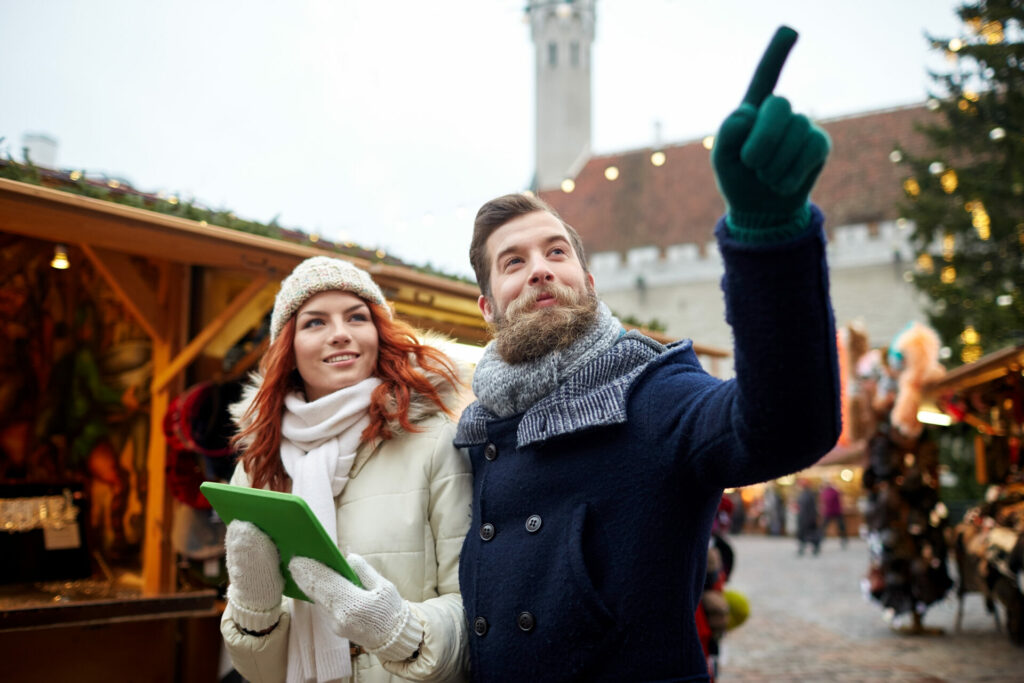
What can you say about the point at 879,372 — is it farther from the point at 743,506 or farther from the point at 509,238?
the point at 743,506

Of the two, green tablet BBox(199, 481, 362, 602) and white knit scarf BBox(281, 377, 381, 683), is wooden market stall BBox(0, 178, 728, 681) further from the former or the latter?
green tablet BBox(199, 481, 362, 602)

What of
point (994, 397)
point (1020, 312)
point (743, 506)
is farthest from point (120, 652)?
point (743, 506)

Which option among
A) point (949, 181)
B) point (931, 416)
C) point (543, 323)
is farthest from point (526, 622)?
A: point (949, 181)

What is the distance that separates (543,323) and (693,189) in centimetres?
3151

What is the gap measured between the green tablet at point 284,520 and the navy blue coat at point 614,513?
34cm

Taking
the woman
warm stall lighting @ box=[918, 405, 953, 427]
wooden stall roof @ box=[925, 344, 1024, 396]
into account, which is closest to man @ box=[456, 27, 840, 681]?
the woman

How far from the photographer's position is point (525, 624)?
181cm

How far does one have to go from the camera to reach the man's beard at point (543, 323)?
1929 mm

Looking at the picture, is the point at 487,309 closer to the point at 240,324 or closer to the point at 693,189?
the point at 240,324

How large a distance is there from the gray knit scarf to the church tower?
47.8 metres

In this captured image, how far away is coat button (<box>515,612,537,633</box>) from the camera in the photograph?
1.80 meters

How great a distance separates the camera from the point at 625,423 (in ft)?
5.90

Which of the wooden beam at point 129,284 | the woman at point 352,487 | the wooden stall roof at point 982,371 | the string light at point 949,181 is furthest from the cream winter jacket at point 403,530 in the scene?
the string light at point 949,181

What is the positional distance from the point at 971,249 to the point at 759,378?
1672cm
